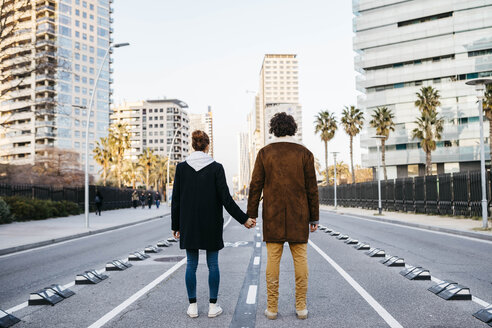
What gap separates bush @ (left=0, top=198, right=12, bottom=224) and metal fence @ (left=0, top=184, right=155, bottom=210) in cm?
347

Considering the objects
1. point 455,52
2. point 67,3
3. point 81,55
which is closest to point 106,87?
point 81,55

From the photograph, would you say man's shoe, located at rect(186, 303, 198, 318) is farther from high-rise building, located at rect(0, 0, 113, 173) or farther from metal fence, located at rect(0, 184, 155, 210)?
high-rise building, located at rect(0, 0, 113, 173)

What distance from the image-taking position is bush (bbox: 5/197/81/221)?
2478 cm

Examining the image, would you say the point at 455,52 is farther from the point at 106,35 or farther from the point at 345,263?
the point at 106,35

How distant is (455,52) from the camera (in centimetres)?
6831

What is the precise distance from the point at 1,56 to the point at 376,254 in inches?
939

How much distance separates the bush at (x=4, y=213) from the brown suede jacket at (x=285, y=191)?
20689 mm

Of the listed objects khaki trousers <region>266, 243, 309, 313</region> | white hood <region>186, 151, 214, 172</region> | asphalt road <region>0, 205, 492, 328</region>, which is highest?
white hood <region>186, 151, 214, 172</region>

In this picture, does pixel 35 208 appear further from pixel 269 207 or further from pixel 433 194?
pixel 269 207

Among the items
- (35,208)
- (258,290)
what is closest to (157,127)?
(35,208)

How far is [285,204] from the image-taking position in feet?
17.5

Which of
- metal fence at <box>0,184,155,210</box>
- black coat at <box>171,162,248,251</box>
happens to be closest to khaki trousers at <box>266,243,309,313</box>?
black coat at <box>171,162,248,251</box>

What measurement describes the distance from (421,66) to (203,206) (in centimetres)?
7314

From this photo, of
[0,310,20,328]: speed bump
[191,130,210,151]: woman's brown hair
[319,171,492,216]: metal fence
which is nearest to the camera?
[0,310,20,328]: speed bump
